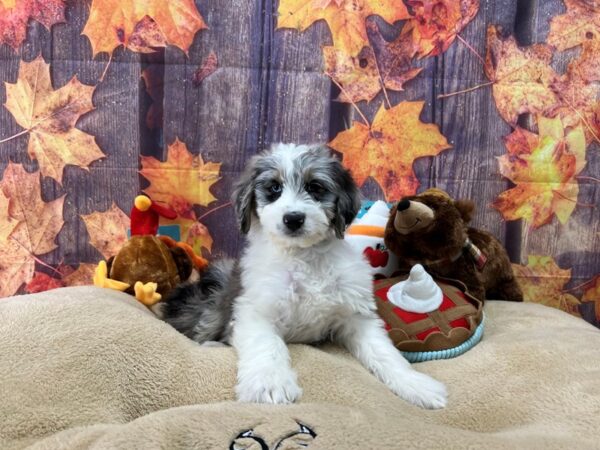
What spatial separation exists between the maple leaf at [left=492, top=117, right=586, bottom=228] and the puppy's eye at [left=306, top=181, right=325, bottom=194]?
152cm

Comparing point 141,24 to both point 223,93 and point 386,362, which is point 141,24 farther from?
point 386,362

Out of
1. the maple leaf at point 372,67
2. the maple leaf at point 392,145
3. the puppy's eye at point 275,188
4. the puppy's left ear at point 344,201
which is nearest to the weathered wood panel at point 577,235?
the maple leaf at point 392,145

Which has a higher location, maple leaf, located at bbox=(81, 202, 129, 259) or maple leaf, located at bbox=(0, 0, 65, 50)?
maple leaf, located at bbox=(0, 0, 65, 50)

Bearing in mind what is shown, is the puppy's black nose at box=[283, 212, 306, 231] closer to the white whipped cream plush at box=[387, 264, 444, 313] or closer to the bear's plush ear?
the white whipped cream plush at box=[387, 264, 444, 313]

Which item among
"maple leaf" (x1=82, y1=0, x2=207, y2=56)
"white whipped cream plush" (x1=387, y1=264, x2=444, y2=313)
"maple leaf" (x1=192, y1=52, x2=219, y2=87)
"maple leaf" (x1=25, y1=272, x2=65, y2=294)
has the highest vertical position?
"maple leaf" (x1=82, y1=0, x2=207, y2=56)

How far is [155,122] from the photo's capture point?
3.08 metres

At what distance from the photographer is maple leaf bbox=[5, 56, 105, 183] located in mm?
3023

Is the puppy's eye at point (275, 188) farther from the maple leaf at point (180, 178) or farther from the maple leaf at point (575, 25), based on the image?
the maple leaf at point (575, 25)

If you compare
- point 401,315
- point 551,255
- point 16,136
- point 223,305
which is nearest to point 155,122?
point 16,136

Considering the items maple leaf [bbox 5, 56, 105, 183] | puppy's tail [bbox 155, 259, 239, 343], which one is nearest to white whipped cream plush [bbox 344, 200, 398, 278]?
puppy's tail [bbox 155, 259, 239, 343]

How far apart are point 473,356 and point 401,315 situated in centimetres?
37

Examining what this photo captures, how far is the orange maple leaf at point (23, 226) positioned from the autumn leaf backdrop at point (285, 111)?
0.01 m

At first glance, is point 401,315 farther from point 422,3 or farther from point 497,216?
point 422,3

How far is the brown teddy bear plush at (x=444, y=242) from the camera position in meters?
2.61
